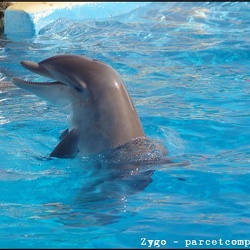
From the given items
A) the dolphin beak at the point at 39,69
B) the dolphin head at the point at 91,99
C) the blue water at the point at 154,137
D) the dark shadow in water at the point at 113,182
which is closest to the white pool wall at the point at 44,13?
the blue water at the point at 154,137

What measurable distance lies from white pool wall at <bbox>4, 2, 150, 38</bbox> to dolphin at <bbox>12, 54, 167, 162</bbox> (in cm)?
608

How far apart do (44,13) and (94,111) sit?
23.4ft

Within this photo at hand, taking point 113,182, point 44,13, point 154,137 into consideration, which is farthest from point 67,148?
point 44,13

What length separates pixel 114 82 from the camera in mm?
4594

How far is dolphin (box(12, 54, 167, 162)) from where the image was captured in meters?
4.54

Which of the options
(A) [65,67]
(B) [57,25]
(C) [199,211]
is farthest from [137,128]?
(B) [57,25]

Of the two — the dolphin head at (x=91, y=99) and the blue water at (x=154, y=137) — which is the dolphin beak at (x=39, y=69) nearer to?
the dolphin head at (x=91, y=99)

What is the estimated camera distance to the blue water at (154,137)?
3428mm

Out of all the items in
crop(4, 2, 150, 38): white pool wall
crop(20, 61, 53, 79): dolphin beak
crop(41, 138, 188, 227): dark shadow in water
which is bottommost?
crop(4, 2, 150, 38): white pool wall

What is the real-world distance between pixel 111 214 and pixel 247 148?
6.81 feet

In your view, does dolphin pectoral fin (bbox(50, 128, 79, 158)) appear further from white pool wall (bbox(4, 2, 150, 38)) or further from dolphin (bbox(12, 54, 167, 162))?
white pool wall (bbox(4, 2, 150, 38))

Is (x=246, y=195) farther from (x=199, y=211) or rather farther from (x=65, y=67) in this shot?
(x=65, y=67)

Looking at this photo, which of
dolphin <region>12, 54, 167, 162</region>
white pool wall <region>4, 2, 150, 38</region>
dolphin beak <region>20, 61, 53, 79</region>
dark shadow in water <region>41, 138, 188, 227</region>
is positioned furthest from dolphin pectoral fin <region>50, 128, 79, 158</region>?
white pool wall <region>4, 2, 150, 38</region>

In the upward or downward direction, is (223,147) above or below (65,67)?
below
